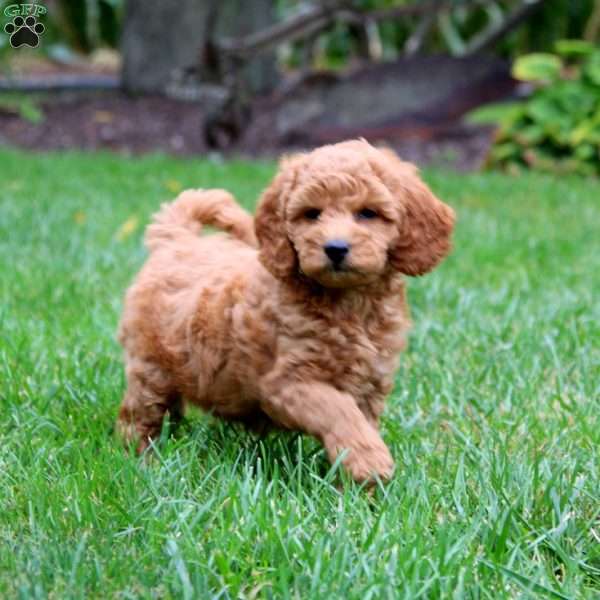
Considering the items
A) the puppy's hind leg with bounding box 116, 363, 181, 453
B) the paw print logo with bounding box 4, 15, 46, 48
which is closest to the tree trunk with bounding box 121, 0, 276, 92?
the paw print logo with bounding box 4, 15, 46, 48

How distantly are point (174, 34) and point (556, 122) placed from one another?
19.9 ft

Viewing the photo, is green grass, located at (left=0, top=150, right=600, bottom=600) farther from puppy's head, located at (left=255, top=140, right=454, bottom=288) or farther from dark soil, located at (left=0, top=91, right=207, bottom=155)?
dark soil, located at (left=0, top=91, right=207, bottom=155)

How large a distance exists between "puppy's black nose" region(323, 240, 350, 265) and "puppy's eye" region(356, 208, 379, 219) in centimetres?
17

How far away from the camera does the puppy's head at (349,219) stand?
2.91 m

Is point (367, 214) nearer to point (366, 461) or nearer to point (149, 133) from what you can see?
point (366, 461)

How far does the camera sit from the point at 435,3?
12375 millimetres

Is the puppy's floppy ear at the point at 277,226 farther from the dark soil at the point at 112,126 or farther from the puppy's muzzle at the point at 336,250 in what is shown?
the dark soil at the point at 112,126

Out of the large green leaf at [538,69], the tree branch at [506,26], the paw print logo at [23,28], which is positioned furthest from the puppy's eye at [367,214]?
the tree branch at [506,26]

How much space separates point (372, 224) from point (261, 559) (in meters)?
1.02

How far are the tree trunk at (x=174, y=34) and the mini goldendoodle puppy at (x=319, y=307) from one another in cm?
1094

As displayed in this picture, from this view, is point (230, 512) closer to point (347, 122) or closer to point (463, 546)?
point (463, 546)

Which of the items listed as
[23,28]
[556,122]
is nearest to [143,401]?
[23,28]

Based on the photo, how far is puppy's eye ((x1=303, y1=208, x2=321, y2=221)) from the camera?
119 inches

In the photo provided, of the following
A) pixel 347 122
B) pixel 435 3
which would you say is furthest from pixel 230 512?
pixel 435 3
